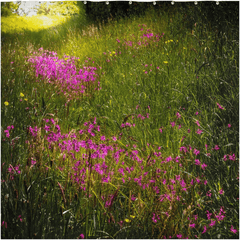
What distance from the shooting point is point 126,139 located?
2594 mm

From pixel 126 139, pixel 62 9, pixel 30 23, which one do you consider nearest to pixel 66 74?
pixel 126 139

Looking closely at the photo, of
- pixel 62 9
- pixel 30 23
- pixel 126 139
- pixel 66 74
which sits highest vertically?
pixel 62 9

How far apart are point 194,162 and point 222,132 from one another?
1.29 ft

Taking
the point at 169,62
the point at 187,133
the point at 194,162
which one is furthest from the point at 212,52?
the point at 194,162

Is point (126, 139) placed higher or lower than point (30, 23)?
lower

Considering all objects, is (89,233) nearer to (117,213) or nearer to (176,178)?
(117,213)

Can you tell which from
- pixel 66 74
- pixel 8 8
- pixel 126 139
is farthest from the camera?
pixel 8 8

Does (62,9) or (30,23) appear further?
(30,23)

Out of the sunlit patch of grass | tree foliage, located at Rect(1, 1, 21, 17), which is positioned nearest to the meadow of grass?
tree foliage, located at Rect(1, 1, 21, 17)

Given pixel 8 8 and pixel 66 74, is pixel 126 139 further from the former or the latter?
pixel 8 8

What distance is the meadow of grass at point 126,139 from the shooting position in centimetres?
169

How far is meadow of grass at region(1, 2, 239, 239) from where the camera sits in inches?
66.6

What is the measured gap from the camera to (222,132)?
87.1 inches

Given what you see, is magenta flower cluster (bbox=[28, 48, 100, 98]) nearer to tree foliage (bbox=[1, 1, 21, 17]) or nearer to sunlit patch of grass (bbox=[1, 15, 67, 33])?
tree foliage (bbox=[1, 1, 21, 17])
